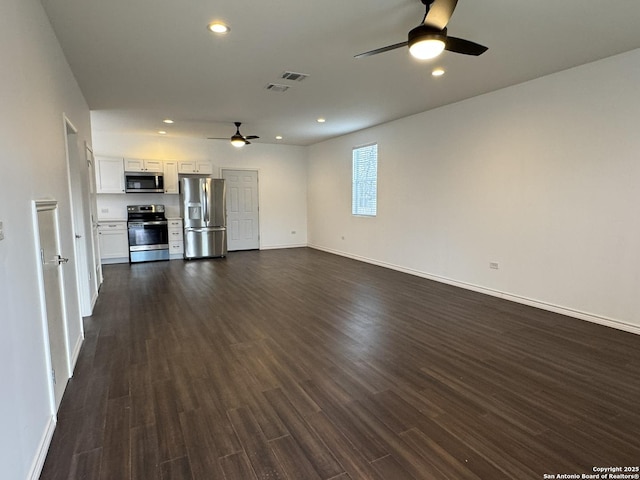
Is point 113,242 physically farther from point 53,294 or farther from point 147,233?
point 53,294

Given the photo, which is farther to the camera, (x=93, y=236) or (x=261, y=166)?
(x=261, y=166)

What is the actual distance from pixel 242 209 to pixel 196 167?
61.8 inches

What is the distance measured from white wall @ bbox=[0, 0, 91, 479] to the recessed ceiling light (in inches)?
46.0

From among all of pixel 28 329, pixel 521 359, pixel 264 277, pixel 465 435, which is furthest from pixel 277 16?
pixel 264 277

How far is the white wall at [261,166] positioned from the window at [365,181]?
2372 mm

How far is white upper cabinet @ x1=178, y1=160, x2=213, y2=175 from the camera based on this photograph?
8.03m

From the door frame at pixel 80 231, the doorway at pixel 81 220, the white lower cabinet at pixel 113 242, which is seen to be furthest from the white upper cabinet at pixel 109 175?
the door frame at pixel 80 231

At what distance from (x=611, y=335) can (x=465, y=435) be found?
2509mm

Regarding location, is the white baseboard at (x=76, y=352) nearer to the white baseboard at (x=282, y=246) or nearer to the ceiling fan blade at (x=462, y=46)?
the ceiling fan blade at (x=462, y=46)

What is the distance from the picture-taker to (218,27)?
9.32 ft

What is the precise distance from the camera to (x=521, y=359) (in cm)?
296

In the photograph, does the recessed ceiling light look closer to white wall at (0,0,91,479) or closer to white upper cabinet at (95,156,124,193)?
white wall at (0,0,91,479)

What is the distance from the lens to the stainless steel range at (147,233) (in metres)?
7.49

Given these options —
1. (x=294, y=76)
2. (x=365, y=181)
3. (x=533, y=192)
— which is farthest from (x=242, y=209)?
(x=533, y=192)
